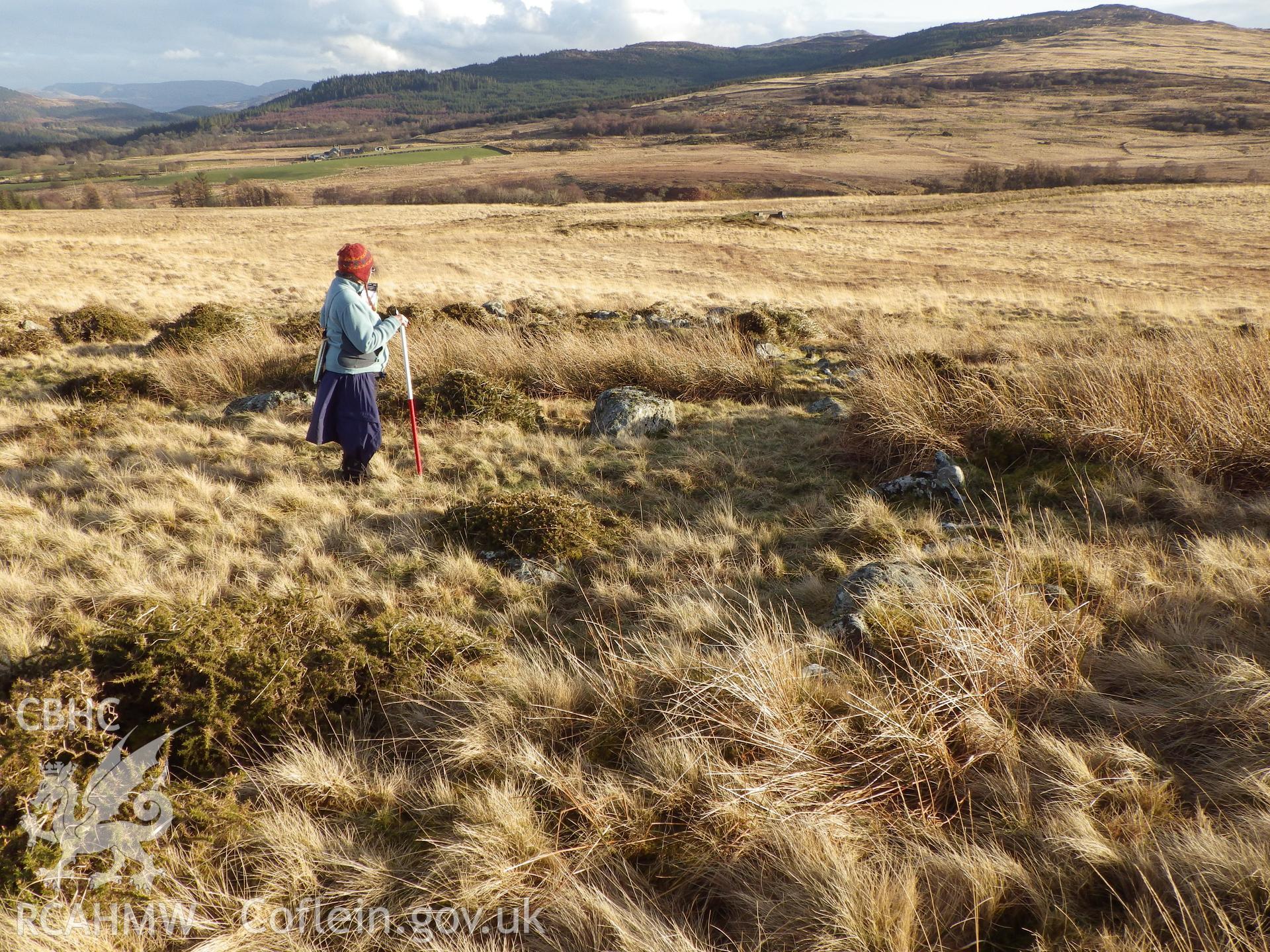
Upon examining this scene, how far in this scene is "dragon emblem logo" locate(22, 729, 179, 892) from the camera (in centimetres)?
216

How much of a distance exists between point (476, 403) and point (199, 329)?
6976 millimetres

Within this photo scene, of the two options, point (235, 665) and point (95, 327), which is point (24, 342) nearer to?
point (95, 327)

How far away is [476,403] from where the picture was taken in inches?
307

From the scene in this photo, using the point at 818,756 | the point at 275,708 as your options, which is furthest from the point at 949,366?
the point at 275,708

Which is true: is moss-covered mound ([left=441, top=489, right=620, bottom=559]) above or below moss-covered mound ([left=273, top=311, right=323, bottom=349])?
below

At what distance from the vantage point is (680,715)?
270cm

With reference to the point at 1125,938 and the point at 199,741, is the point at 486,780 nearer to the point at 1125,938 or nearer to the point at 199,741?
the point at 199,741

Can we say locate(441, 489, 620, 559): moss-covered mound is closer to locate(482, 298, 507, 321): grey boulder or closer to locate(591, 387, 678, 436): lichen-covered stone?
locate(591, 387, 678, 436): lichen-covered stone

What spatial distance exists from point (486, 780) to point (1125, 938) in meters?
2.01

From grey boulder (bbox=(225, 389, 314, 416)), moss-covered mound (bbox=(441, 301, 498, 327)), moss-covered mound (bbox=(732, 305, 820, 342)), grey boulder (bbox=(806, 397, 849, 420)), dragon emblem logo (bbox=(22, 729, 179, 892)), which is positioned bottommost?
dragon emblem logo (bbox=(22, 729, 179, 892))

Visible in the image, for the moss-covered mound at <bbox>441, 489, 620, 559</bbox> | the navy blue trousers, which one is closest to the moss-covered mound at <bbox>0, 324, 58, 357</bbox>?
the navy blue trousers

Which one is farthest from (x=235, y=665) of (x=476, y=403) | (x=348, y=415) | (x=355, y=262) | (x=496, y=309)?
(x=496, y=309)

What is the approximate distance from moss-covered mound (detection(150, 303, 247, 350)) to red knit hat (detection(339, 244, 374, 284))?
7005 millimetres

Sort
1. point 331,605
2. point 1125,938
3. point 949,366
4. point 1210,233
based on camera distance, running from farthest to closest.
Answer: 1. point 1210,233
2. point 949,366
3. point 331,605
4. point 1125,938
